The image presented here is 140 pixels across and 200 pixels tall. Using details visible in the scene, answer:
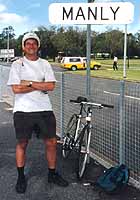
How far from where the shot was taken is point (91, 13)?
21.1ft

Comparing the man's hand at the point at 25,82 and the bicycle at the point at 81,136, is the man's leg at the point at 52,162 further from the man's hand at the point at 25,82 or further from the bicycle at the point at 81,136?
the man's hand at the point at 25,82

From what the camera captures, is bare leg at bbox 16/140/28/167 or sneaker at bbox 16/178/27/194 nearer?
sneaker at bbox 16/178/27/194

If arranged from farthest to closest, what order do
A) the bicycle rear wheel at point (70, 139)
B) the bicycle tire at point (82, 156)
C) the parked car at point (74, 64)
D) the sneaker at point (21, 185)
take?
1. the parked car at point (74, 64)
2. the bicycle rear wheel at point (70, 139)
3. the bicycle tire at point (82, 156)
4. the sneaker at point (21, 185)

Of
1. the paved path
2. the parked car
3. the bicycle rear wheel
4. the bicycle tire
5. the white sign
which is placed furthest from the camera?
the parked car

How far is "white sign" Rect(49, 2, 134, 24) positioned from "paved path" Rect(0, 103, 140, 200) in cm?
212

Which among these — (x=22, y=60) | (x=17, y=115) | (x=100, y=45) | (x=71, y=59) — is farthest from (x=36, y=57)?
(x=100, y=45)

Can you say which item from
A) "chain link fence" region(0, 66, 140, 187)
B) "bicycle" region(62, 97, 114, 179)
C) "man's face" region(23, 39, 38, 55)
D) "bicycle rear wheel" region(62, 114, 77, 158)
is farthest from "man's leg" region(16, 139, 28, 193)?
"chain link fence" region(0, 66, 140, 187)

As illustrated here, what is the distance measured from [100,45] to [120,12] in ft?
325

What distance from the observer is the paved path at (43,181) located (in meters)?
5.27

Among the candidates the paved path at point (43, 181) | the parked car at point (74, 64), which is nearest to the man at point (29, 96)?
the paved path at point (43, 181)

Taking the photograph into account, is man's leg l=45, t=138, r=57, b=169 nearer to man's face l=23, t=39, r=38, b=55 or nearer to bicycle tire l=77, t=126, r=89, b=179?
bicycle tire l=77, t=126, r=89, b=179

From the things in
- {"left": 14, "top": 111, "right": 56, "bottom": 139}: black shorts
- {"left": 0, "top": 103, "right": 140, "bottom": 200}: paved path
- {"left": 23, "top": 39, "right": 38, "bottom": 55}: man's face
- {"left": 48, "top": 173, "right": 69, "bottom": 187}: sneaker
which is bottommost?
{"left": 0, "top": 103, "right": 140, "bottom": 200}: paved path

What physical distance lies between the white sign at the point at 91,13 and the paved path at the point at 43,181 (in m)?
2.12

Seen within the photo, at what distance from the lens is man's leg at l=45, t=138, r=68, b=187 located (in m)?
5.73
